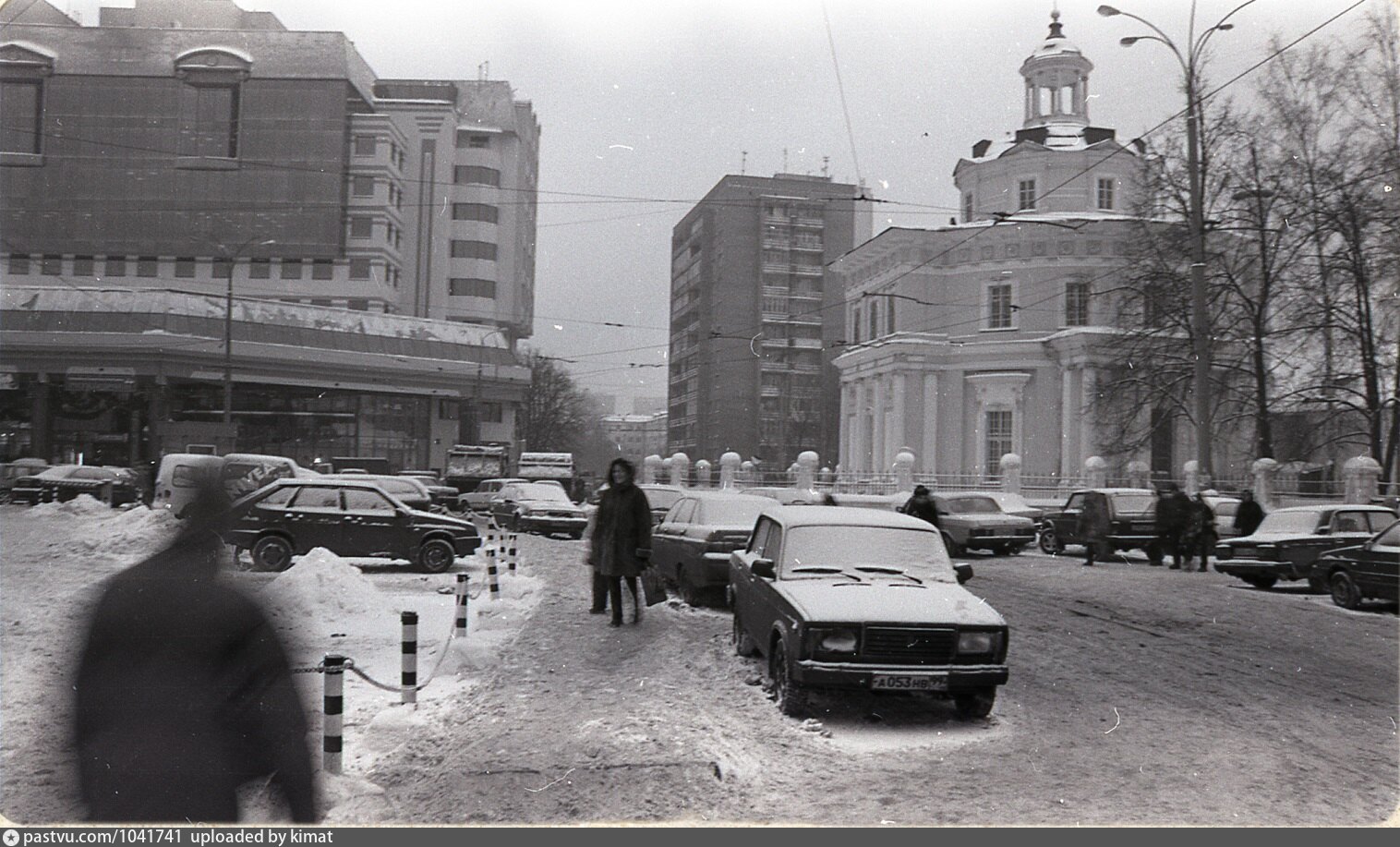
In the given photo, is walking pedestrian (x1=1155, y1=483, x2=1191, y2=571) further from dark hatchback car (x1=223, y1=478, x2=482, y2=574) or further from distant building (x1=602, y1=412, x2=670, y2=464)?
distant building (x1=602, y1=412, x2=670, y2=464)

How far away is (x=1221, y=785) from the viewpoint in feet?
20.0

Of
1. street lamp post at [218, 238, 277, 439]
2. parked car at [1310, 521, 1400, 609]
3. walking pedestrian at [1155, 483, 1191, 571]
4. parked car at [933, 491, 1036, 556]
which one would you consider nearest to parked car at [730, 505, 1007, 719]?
parked car at [1310, 521, 1400, 609]

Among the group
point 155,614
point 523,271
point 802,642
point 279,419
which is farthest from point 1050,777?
point 523,271

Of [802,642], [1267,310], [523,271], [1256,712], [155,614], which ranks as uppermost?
[523,271]

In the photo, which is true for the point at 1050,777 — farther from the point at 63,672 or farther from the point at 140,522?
the point at 140,522

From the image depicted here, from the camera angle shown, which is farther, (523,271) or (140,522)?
(523,271)

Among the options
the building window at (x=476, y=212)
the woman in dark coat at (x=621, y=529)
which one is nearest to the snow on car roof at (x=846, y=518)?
the woman in dark coat at (x=621, y=529)

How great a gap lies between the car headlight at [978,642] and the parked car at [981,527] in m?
16.9

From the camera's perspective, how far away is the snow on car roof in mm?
9211

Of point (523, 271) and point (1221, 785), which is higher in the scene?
point (523, 271)

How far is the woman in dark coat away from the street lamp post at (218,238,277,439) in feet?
108

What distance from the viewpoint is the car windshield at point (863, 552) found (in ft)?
28.5

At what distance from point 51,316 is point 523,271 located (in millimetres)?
28947

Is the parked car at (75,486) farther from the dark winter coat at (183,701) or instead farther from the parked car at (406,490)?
the dark winter coat at (183,701)
